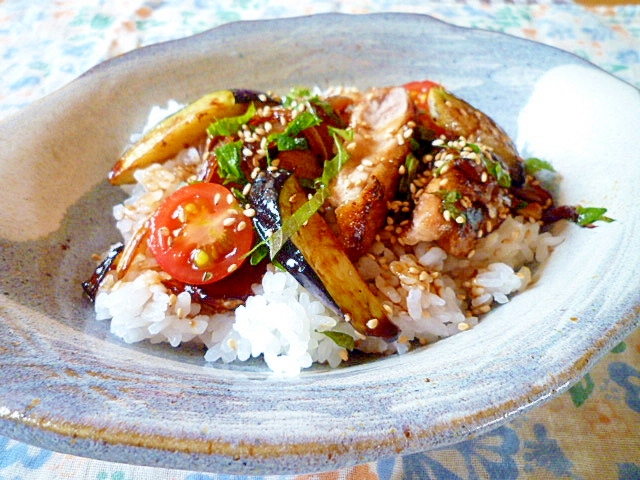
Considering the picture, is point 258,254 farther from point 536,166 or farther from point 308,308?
point 536,166

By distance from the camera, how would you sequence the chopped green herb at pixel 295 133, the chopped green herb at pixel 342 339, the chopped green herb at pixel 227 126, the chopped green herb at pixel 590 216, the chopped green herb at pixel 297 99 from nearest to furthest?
the chopped green herb at pixel 342 339 < the chopped green herb at pixel 590 216 < the chopped green herb at pixel 295 133 < the chopped green herb at pixel 227 126 < the chopped green herb at pixel 297 99

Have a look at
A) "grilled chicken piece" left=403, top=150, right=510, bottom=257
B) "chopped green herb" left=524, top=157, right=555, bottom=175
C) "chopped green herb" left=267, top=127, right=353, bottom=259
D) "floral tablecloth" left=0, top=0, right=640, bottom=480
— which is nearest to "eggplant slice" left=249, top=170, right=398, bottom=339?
"chopped green herb" left=267, top=127, right=353, bottom=259

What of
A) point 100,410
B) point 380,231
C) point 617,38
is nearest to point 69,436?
point 100,410

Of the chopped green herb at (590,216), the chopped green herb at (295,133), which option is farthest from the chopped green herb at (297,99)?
the chopped green herb at (590,216)

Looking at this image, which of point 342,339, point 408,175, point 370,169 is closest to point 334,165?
point 370,169

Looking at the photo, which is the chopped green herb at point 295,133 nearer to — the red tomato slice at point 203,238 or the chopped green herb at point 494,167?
the red tomato slice at point 203,238
